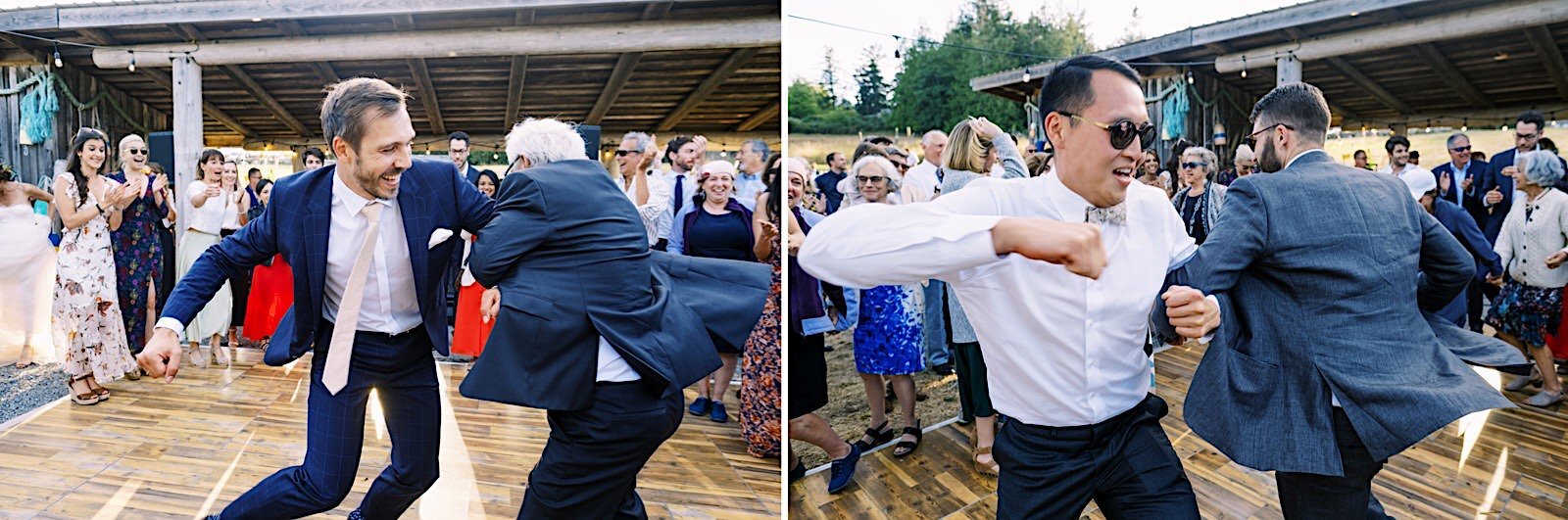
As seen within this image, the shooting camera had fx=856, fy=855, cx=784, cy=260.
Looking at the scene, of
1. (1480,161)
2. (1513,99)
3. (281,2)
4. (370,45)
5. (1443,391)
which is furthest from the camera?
(1513,99)

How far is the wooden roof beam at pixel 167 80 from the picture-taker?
18.6 ft

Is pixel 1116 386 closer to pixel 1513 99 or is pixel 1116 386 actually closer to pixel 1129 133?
pixel 1129 133

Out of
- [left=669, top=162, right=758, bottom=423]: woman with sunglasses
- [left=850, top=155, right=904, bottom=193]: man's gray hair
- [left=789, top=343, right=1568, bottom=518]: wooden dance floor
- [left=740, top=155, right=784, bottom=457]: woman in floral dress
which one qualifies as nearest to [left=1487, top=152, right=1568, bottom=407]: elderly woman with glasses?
[left=789, top=343, right=1568, bottom=518]: wooden dance floor

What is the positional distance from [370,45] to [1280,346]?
5.64 metres

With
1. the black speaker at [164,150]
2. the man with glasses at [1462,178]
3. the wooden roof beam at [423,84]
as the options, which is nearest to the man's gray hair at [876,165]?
the wooden roof beam at [423,84]

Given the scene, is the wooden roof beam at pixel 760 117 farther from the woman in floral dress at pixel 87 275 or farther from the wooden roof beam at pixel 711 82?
the woman in floral dress at pixel 87 275

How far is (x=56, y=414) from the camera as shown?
394 cm

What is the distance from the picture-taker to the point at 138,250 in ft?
15.1

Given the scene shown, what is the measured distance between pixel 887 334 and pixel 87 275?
12.9 feet

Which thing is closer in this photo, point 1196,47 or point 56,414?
point 56,414

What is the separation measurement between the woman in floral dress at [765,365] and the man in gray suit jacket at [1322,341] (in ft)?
6.60

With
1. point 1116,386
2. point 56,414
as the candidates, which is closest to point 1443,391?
point 1116,386

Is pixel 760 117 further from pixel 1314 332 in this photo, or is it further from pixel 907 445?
pixel 1314 332

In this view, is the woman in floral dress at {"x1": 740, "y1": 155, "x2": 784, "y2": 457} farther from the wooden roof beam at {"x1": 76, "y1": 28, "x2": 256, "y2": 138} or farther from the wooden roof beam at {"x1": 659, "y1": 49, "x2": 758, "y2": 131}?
the wooden roof beam at {"x1": 76, "y1": 28, "x2": 256, "y2": 138}
